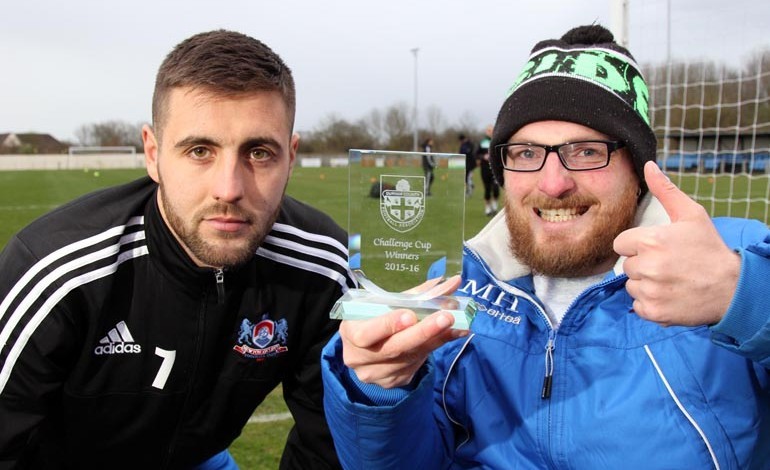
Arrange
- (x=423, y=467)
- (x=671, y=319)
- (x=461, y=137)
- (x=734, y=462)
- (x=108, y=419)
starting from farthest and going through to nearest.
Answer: (x=461, y=137), (x=108, y=419), (x=423, y=467), (x=734, y=462), (x=671, y=319)

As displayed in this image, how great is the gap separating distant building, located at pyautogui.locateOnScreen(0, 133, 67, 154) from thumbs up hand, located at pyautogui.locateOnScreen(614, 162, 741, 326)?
7037cm

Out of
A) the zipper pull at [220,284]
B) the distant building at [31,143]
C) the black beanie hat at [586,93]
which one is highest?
the distant building at [31,143]

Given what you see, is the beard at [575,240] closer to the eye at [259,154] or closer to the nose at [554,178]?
the nose at [554,178]

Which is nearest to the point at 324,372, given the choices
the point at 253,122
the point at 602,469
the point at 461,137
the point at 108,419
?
the point at 602,469

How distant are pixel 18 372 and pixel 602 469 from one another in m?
1.77

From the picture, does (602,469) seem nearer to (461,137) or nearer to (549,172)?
(549,172)

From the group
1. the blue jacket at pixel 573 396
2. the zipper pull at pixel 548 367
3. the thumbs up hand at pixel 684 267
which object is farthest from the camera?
the zipper pull at pixel 548 367

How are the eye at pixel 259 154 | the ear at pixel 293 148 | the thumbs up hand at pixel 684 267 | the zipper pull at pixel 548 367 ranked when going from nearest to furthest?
the thumbs up hand at pixel 684 267 → the zipper pull at pixel 548 367 → the eye at pixel 259 154 → the ear at pixel 293 148

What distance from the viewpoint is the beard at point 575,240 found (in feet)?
5.95

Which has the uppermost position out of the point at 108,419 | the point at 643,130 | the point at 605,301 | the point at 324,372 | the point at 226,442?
the point at 643,130

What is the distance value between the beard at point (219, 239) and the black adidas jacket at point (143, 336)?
0.20 ft

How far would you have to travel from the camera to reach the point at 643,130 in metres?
1.90

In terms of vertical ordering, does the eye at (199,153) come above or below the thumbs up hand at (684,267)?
above

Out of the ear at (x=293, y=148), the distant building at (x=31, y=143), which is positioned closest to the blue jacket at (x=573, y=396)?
the ear at (x=293, y=148)
